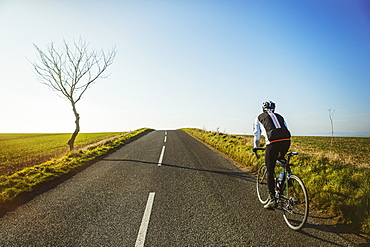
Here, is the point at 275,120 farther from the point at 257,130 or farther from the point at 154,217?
the point at 154,217

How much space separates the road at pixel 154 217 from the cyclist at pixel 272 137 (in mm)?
746

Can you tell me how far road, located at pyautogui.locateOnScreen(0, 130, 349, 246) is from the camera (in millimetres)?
3355

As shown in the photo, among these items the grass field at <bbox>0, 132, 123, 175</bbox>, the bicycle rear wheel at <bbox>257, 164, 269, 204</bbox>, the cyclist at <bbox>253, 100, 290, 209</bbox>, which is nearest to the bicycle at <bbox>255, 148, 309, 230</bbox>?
the cyclist at <bbox>253, 100, 290, 209</bbox>

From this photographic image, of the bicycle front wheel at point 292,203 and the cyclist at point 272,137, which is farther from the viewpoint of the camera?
the cyclist at point 272,137

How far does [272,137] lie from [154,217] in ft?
9.61

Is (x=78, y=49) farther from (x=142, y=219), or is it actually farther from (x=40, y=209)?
(x=142, y=219)

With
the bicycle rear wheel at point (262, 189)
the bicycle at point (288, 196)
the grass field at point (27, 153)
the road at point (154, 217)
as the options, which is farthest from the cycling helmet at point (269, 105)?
the grass field at point (27, 153)

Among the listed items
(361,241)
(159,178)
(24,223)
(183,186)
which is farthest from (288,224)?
(24,223)

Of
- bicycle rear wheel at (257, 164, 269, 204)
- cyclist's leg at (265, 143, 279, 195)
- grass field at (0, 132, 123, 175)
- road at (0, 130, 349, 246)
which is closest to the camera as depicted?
road at (0, 130, 349, 246)

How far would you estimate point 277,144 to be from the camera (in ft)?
13.4

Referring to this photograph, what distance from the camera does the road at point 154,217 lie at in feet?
11.0

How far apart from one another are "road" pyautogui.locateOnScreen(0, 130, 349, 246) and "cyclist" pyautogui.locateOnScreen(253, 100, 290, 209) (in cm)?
75

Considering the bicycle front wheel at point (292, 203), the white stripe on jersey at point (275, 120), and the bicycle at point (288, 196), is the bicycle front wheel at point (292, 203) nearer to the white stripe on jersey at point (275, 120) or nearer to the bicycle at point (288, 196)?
the bicycle at point (288, 196)

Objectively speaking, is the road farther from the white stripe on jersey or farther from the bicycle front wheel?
the white stripe on jersey
